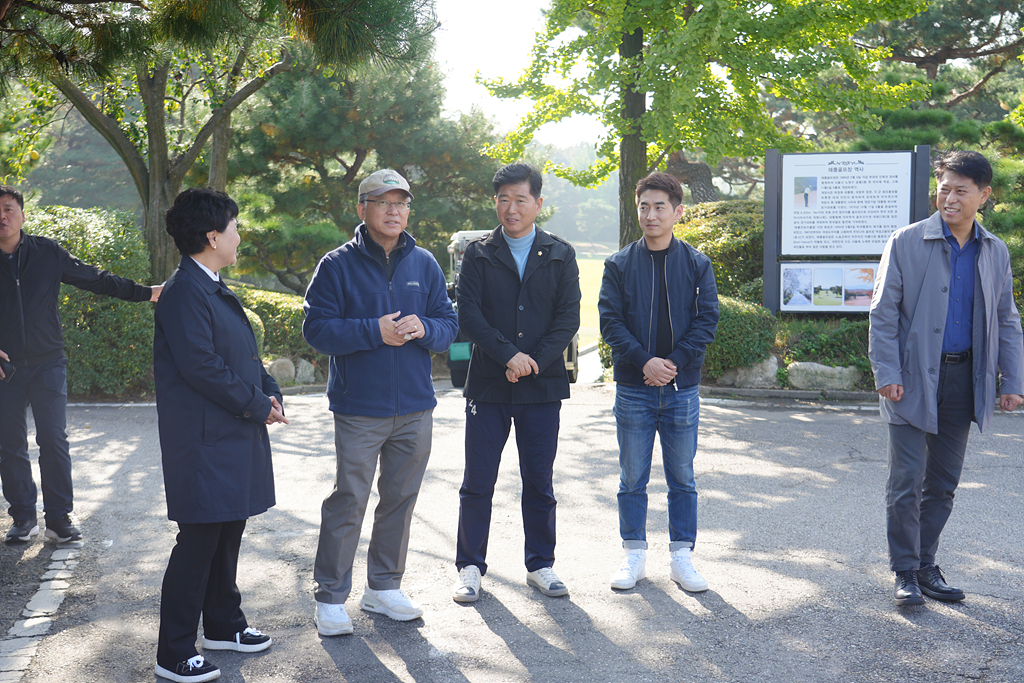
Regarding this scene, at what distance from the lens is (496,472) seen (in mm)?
4004

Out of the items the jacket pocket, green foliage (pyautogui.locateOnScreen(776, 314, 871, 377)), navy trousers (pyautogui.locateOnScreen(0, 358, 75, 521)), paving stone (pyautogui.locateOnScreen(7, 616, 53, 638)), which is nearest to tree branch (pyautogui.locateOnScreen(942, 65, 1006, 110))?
green foliage (pyautogui.locateOnScreen(776, 314, 871, 377))

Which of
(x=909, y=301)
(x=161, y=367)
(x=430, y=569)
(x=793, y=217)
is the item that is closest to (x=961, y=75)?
(x=793, y=217)

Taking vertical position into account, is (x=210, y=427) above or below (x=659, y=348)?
below

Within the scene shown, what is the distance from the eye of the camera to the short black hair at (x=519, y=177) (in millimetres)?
3994

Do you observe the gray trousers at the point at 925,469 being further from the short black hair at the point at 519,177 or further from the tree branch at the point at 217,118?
the tree branch at the point at 217,118

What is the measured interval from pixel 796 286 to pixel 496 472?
7805 millimetres

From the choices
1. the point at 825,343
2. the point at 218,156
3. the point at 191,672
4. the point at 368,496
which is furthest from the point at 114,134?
the point at 191,672

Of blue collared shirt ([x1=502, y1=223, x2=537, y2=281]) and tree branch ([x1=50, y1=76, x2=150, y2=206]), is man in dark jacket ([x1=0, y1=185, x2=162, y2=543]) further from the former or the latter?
tree branch ([x1=50, y1=76, x2=150, y2=206])

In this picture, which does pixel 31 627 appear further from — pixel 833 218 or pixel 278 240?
pixel 278 240

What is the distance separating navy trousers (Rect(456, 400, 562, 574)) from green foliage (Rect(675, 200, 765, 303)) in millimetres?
8440

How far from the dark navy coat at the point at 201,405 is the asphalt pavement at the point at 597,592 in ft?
2.29

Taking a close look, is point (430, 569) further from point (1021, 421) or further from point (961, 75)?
point (961, 75)

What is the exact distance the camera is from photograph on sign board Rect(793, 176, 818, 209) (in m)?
10.5

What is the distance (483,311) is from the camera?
4.07 meters
